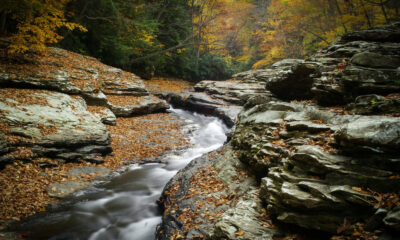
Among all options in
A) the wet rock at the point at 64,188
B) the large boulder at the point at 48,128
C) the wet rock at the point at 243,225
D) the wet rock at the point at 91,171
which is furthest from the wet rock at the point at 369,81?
the large boulder at the point at 48,128

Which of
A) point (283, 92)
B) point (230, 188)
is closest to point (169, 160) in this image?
point (230, 188)

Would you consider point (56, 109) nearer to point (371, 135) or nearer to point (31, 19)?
point (31, 19)

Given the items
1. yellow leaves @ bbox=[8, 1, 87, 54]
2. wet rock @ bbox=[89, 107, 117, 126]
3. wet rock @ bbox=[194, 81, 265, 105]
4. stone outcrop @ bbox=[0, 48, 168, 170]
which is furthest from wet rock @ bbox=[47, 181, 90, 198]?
wet rock @ bbox=[194, 81, 265, 105]

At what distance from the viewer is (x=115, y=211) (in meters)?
6.41

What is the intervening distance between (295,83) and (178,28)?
63.8 ft

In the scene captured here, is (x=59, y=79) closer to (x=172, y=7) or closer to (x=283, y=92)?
(x=283, y=92)

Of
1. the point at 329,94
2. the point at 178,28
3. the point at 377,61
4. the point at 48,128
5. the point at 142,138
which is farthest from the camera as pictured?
the point at 178,28

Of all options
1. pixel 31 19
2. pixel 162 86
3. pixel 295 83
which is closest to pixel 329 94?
pixel 295 83

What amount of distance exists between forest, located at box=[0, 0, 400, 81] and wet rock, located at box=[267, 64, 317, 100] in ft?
22.7

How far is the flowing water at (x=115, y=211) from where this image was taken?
5.31 m

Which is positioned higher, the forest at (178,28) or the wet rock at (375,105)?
the forest at (178,28)

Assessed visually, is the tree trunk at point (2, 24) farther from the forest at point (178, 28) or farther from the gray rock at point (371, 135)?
the gray rock at point (371, 135)

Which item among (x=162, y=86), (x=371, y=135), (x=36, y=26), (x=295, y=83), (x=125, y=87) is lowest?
(x=125, y=87)

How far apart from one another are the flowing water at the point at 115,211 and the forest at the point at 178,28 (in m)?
6.97
